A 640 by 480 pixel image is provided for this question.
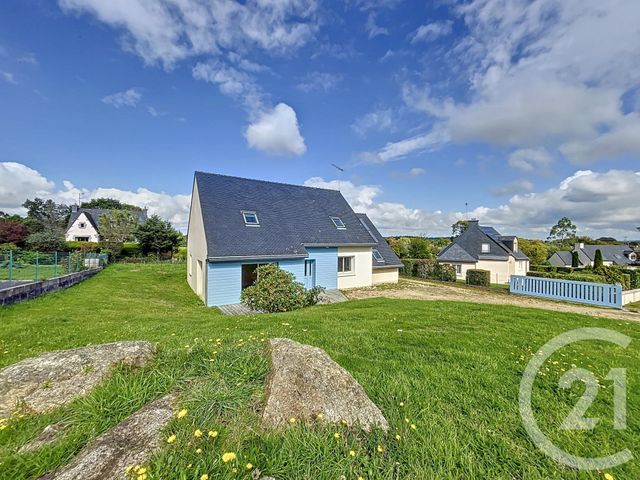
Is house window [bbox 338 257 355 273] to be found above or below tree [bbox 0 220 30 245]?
below

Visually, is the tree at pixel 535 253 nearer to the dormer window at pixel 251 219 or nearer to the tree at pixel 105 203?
the dormer window at pixel 251 219

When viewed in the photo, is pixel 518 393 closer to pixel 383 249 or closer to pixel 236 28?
pixel 236 28

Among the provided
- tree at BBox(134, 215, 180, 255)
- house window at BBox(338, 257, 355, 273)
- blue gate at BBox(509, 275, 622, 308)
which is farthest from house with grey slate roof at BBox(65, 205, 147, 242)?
blue gate at BBox(509, 275, 622, 308)

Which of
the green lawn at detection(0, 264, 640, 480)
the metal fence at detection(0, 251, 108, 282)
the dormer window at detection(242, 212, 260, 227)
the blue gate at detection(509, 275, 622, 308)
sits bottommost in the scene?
the blue gate at detection(509, 275, 622, 308)

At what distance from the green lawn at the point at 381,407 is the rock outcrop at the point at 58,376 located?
0.54 ft

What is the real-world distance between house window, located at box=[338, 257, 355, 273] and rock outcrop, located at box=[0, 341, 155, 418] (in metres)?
14.9

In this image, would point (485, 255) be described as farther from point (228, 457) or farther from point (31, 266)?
point (31, 266)

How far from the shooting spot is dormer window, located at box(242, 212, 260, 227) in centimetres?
1538

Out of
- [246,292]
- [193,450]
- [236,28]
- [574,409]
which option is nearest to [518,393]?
[574,409]

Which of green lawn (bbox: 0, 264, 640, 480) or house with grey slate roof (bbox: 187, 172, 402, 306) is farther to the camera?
house with grey slate roof (bbox: 187, 172, 402, 306)

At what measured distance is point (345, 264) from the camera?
1828 centimetres

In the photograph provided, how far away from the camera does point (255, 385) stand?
302 centimetres

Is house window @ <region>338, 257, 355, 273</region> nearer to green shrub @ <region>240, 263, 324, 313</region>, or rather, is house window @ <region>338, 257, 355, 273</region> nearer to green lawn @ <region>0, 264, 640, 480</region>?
green shrub @ <region>240, 263, 324, 313</region>

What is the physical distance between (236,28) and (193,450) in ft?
40.5
